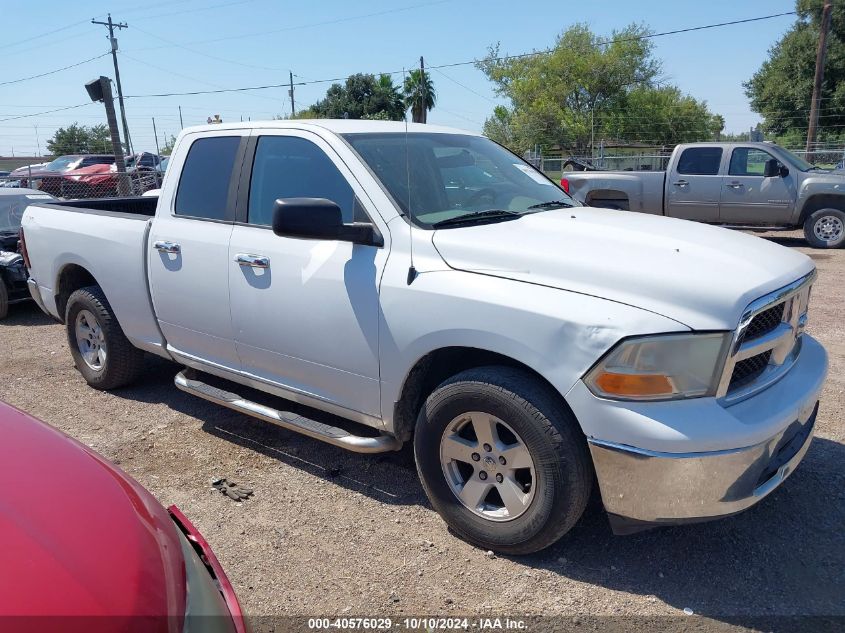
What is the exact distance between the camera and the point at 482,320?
287 centimetres

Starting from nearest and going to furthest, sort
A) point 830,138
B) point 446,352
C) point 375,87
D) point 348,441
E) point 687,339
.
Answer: point 687,339, point 446,352, point 348,441, point 830,138, point 375,87

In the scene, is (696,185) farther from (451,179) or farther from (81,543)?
(81,543)

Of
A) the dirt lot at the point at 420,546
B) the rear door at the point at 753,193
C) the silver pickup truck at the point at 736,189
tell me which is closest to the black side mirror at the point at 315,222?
the dirt lot at the point at 420,546

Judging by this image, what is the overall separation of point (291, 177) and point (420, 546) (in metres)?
2.06

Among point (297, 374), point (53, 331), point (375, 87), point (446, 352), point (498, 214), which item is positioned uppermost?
point (375, 87)

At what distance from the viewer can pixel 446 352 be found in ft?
10.4

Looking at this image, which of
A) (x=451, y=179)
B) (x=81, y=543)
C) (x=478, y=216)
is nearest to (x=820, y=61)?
(x=451, y=179)

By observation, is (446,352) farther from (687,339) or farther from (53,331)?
(53,331)

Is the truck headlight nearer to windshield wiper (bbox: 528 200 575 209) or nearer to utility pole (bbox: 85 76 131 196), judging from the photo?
windshield wiper (bbox: 528 200 575 209)

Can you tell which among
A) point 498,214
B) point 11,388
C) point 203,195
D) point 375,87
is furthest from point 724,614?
point 375,87

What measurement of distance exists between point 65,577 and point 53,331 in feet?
22.7

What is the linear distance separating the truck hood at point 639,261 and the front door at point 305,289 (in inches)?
20.0

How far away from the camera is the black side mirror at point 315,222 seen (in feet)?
10.3

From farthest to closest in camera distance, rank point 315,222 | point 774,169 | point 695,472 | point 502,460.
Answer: point 774,169, point 315,222, point 502,460, point 695,472
